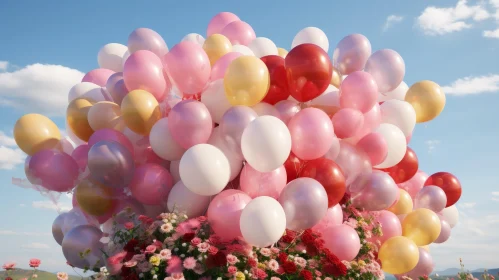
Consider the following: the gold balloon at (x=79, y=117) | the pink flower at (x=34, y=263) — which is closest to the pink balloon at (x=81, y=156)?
the gold balloon at (x=79, y=117)

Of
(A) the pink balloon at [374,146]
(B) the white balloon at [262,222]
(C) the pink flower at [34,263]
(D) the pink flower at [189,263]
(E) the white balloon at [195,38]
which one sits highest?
(E) the white balloon at [195,38]

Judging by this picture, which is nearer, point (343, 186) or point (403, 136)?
point (343, 186)

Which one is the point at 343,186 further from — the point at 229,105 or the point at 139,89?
the point at 139,89

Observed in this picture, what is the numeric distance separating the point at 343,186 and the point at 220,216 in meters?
1.33

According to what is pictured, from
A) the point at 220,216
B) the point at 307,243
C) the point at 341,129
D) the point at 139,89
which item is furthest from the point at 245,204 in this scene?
the point at 139,89

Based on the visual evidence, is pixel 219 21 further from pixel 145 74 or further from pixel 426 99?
pixel 426 99

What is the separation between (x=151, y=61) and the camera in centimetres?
525

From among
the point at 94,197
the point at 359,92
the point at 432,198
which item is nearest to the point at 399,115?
the point at 359,92

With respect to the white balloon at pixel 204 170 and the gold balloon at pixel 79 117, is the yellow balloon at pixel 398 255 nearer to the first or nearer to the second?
the white balloon at pixel 204 170

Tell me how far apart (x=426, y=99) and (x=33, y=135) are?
5027 millimetres

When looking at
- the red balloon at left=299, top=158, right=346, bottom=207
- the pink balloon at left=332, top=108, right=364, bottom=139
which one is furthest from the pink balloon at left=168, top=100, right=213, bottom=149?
the pink balloon at left=332, top=108, right=364, bottom=139

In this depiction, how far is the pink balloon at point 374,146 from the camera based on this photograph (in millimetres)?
5336

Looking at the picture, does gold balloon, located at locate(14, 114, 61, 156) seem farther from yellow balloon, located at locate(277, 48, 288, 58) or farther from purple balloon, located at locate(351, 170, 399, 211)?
purple balloon, located at locate(351, 170, 399, 211)

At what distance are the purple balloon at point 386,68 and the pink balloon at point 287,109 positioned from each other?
1.32 m
